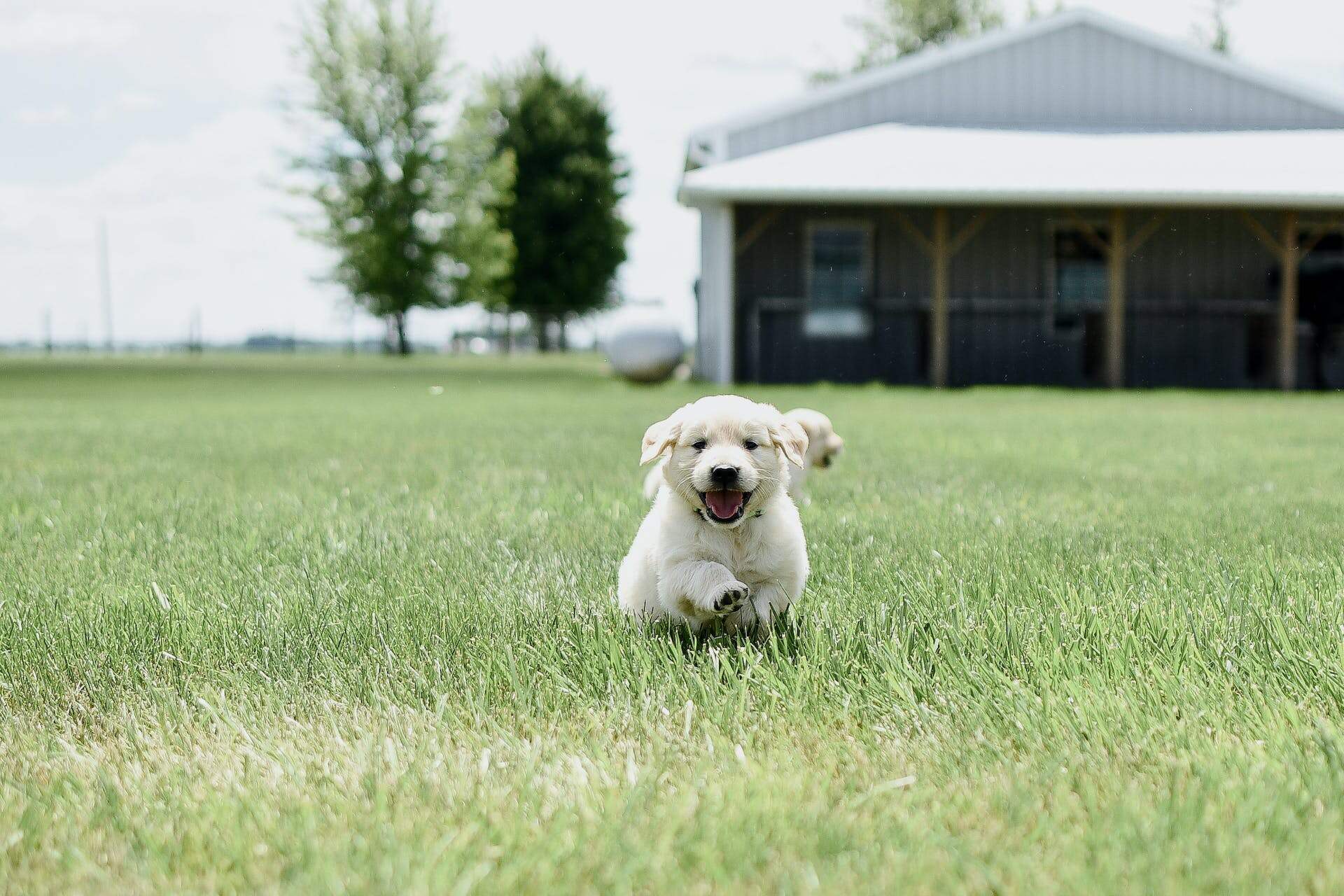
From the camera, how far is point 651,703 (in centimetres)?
272

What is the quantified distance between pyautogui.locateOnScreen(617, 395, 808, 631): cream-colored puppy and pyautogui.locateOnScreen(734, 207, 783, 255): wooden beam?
1675 centimetres

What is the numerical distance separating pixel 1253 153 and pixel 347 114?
33.8 meters

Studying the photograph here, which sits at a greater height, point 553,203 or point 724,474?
point 553,203

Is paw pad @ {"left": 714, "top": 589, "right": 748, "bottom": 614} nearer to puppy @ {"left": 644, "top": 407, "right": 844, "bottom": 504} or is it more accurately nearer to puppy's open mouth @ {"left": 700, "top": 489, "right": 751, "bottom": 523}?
puppy's open mouth @ {"left": 700, "top": 489, "right": 751, "bottom": 523}

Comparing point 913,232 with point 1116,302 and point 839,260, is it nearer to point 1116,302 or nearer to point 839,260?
point 839,260

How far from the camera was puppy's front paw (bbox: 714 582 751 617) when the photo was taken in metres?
2.96

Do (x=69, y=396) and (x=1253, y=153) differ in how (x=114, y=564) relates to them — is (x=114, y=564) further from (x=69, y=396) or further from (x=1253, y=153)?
(x=1253, y=153)

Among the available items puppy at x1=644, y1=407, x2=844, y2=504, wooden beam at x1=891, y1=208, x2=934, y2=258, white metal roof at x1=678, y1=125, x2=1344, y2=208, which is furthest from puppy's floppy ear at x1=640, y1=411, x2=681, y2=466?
wooden beam at x1=891, y1=208, x2=934, y2=258

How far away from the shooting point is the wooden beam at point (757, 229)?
19.8 m

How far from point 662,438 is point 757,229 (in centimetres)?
1703

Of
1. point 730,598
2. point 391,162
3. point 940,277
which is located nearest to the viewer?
point 730,598

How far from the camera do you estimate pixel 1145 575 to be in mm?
3975

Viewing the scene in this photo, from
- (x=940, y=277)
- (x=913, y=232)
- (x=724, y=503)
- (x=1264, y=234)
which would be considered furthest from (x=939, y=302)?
(x=724, y=503)

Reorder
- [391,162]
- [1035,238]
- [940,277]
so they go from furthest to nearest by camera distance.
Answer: [391,162] → [1035,238] → [940,277]
